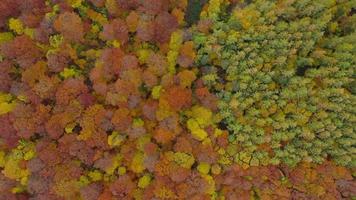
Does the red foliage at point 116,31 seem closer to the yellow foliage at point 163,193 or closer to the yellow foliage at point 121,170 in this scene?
the yellow foliage at point 121,170

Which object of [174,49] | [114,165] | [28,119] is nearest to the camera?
[114,165]

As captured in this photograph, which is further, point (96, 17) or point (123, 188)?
point (96, 17)

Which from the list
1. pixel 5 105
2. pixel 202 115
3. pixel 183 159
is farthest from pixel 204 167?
pixel 5 105

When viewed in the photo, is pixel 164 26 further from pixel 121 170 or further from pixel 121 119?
pixel 121 170

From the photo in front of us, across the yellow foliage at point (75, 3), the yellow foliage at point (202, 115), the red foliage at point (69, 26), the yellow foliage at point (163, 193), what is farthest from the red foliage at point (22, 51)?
the yellow foliage at point (163, 193)

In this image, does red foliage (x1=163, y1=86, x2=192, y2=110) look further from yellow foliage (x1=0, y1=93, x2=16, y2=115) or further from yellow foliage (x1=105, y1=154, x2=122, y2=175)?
yellow foliage (x1=0, y1=93, x2=16, y2=115)

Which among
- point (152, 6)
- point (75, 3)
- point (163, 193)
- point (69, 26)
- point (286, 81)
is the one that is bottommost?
point (163, 193)

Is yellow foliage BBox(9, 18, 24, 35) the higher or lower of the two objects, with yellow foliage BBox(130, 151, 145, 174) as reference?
higher

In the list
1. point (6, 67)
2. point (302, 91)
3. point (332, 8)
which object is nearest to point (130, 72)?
point (6, 67)

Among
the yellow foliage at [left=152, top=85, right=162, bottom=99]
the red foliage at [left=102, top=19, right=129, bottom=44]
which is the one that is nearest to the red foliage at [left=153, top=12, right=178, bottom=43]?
the red foliage at [left=102, top=19, right=129, bottom=44]

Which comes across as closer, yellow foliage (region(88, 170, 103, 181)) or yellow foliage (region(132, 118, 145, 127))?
yellow foliage (region(132, 118, 145, 127))

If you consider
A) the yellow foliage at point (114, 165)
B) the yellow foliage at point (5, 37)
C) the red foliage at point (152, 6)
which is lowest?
the yellow foliage at point (114, 165)
